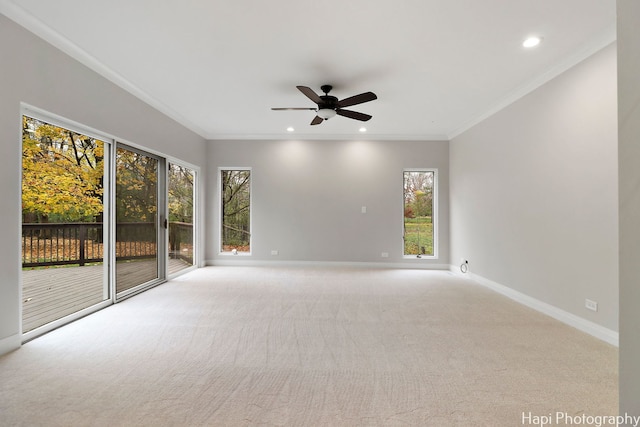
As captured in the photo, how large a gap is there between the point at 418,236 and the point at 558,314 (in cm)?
322

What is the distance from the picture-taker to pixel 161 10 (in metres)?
2.46

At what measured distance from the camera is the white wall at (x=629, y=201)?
3.16 ft

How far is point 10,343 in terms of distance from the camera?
2465 mm

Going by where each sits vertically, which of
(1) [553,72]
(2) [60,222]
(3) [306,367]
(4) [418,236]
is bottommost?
(3) [306,367]

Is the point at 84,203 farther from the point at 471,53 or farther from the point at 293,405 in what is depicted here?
the point at 471,53

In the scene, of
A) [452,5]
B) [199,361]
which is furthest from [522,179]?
[199,361]

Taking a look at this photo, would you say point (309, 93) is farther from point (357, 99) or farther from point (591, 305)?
point (591, 305)

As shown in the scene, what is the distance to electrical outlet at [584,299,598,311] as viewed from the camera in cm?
290

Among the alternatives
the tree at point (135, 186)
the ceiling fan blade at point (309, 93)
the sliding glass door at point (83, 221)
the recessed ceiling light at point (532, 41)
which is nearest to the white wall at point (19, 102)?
the sliding glass door at point (83, 221)

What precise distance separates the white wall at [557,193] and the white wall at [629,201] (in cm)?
233

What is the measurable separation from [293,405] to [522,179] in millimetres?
3897

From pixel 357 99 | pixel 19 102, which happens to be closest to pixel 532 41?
pixel 357 99

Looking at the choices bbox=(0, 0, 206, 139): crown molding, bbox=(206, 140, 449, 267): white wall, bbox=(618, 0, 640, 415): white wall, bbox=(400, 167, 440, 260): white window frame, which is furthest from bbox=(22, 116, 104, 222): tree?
bbox=(400, 167, 440, 260): white window frame

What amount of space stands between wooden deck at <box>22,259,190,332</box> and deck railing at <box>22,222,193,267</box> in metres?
0.13
